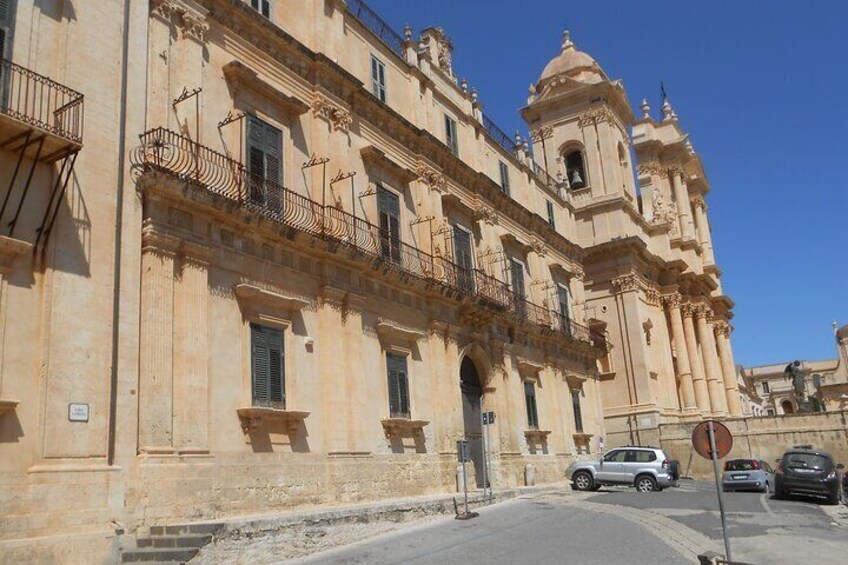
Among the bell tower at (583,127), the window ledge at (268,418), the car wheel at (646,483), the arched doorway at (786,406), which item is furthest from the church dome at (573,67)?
the arched doorway at (786,406)

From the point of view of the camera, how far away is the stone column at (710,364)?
4847 centimetres

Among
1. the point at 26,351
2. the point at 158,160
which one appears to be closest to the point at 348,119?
the point at 158,160

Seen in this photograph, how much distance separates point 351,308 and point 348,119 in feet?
16.6

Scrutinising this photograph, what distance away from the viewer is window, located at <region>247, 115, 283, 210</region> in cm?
1673

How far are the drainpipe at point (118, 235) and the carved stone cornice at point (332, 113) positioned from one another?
18.2ft

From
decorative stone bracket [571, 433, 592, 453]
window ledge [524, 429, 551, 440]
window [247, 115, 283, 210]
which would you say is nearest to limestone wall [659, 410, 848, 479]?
decorative stone bracket [571, 433, 592, 453]

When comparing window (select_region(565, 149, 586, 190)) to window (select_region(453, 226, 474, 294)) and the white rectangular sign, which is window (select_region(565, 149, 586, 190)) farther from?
the white rectangular sign

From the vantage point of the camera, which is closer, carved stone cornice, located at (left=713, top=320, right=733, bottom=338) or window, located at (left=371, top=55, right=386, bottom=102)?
window, located at (left=371, top=55, right=386, bottom=102)

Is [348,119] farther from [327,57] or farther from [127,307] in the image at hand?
[127,307]

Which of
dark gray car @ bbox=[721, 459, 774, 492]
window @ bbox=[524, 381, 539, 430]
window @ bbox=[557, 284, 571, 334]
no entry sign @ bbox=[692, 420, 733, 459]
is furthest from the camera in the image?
window @ bbox=[557, 284, 571, 334]

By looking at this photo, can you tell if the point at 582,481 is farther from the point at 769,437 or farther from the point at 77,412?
the point at 77,412

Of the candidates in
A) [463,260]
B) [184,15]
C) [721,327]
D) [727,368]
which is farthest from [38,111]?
[727,368]

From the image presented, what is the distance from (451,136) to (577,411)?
1292 centimetres

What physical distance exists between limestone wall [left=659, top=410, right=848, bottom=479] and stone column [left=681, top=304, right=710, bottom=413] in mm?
7272
